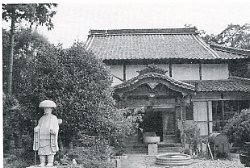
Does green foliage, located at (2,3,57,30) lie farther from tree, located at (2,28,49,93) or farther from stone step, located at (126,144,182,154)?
stone step, located at (126,144,182,154)

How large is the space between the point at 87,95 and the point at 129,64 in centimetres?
760

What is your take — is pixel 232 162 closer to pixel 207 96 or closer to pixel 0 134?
pixel 207 96

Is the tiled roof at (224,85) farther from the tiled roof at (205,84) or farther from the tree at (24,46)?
the tree at (24,46)

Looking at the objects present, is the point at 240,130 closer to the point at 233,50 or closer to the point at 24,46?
the point at 233,50

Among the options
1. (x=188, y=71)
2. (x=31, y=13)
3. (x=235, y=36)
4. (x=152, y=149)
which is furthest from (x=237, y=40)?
(x=31, y=13)

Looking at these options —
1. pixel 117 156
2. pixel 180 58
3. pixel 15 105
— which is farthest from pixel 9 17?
pixel 180 58

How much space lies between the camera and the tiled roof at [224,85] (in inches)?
662

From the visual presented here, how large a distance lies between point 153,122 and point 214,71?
467 cm

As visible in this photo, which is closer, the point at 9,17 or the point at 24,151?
→ the point at 24,151

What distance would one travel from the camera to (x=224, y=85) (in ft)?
57.4

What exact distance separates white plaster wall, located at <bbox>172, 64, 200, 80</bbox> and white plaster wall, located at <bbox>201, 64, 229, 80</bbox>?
0.43 metres

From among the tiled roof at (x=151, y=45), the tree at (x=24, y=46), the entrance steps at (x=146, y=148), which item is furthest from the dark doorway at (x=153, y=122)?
the tree at (x=24, y=46)

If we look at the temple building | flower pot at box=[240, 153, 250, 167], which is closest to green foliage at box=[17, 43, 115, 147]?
the temple building

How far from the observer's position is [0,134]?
8.40 meters
